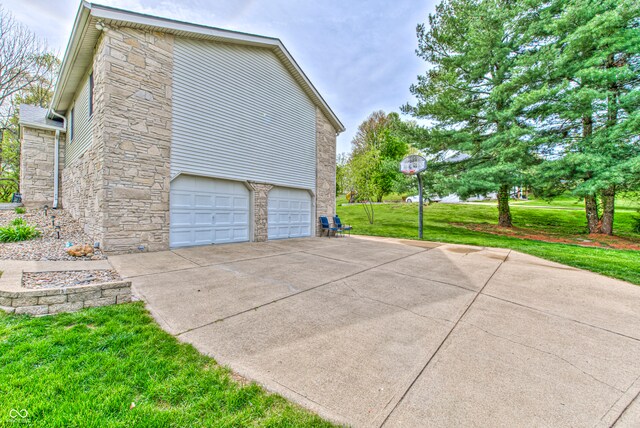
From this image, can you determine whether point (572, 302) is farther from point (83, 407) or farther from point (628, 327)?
point (83, 407)

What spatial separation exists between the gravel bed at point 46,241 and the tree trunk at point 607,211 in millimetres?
19086

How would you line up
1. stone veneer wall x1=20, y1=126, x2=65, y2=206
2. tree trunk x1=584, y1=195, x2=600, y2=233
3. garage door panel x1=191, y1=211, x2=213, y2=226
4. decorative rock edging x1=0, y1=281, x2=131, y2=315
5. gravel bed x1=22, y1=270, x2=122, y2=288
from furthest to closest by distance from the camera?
tree trunk x1=584, y1=195, x2=600, y2=233
stone veneer wall x1=20, y1=126, x2=65, y2=206
garage door panel x1=191, y1=211, x2=213, y2=226
gravel bed x1=22, y1=270, x2=122, y2=288
decorative rock edging x1=0, y1=281, x2=131, y2=315

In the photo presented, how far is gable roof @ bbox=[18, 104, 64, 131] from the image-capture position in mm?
10719

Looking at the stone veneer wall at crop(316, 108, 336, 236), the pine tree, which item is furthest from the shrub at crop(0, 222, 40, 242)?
the pine tree

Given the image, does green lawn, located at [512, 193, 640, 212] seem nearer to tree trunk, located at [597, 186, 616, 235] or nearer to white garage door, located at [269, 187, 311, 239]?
tree trunk, located at [597, 186, 616, 235]

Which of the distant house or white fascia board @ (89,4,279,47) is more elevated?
white fascia board @ (89,4,279,47)

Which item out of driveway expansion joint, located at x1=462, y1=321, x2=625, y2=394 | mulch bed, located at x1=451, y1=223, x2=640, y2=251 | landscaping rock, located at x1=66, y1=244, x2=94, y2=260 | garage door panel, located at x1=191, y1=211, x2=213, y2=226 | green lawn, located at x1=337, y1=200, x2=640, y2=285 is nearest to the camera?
driveway expansion joint, located at x1=462, y1=321, x2=625, y2=394

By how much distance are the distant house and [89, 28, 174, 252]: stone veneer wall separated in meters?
0.03

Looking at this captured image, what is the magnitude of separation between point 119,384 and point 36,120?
50.0ft

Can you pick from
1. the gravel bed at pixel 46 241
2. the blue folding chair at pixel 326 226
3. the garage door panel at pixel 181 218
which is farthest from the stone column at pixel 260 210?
the gravel bed at pixel 46 241

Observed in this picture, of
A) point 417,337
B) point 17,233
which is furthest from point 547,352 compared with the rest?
point 17,233

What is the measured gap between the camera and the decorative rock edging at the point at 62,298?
284 cm

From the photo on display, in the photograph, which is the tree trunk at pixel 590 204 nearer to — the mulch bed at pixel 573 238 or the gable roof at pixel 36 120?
the mulch bed at pixel 573 238

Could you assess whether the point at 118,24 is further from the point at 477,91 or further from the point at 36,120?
the point at 477,91
